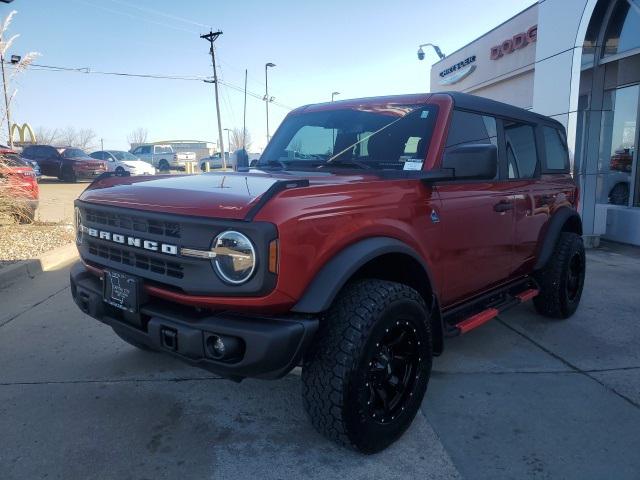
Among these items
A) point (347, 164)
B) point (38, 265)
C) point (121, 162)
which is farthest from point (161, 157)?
point (347, 164)

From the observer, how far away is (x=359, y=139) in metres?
3.47

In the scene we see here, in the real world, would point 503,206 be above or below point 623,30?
below

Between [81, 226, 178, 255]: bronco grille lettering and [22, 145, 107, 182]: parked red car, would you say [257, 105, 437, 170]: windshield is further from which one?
[22, 145, 107, 182]: parked red car

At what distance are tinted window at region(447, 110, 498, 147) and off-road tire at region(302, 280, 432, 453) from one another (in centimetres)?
128

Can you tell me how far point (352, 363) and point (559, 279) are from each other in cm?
295

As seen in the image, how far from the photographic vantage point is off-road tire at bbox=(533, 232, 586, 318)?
4.46 metres

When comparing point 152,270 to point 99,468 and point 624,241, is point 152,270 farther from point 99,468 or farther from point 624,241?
point 624,241

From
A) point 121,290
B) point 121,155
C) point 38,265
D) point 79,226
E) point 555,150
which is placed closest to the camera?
point 121,290

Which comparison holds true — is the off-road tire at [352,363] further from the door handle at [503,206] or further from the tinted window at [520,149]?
the tinted window at [520,149]

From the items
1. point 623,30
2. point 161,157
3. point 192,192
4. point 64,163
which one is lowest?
point 192,192

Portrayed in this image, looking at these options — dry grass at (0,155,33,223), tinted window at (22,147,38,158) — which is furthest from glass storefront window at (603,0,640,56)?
tinted window at (22,147,38,158)

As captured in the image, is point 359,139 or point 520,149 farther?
point 520,149

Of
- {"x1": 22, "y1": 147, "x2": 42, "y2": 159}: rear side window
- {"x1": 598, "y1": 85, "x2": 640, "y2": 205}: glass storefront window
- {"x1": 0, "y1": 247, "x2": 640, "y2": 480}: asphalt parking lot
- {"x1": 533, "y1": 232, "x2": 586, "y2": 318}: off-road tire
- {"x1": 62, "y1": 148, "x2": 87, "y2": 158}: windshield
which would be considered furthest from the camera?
{"x1": 22, "y1": 147, "x2": 42, "y2": 159}: rear side window

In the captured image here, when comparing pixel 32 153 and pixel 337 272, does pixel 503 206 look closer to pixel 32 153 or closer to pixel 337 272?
pixel 337 272
